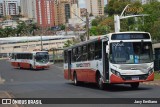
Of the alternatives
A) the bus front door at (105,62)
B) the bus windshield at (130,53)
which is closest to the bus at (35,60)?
the bus front door at (105,62)

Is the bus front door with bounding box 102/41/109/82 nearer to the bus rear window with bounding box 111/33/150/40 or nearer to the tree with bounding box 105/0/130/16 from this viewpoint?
the bus rear window with bounding box 111/33/150/40

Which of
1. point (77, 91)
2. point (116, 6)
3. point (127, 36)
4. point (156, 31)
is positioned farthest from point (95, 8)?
point (127, 36)

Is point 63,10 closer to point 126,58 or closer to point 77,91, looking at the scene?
point 77,91

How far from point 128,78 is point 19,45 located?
15210 centimetres

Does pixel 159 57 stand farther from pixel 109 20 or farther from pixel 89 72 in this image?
pixel 109 20

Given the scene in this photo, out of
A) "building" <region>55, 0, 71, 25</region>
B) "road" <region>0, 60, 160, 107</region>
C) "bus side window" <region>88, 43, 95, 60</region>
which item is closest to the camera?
"road" <region>0, 60, 160, 107</region>

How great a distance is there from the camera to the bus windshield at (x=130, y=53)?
2278 centimetres

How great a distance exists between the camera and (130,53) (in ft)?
74.8

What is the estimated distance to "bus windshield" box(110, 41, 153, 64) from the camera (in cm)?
2278

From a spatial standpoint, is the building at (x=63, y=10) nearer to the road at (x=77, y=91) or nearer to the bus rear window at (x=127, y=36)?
the road at (x=77, y=91)

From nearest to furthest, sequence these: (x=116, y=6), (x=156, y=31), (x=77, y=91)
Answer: (x=77, y=91), (x=156, y=31), (x=116, y=6)

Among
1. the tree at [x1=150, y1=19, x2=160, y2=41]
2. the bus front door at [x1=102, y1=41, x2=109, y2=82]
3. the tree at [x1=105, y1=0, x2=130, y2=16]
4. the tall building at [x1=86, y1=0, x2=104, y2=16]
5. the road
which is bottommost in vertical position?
the road

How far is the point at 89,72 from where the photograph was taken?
27.1 metres

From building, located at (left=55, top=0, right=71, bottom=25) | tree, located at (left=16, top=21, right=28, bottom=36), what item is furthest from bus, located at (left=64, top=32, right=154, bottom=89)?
tree, located at (left=16, top=21, right=28, bottom=36)
